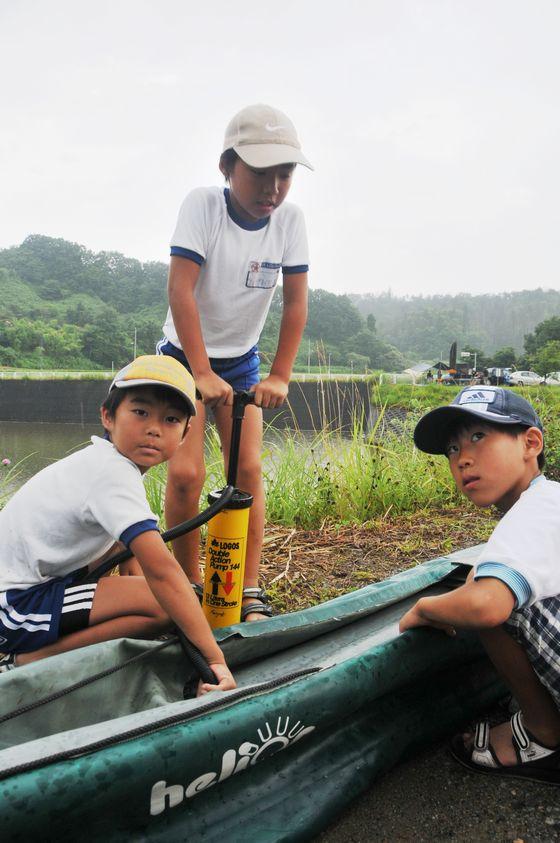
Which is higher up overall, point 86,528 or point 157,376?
point 157,376

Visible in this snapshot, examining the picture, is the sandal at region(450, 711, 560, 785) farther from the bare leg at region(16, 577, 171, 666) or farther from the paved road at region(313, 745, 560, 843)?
the bare leg at region(16, 577, 171, 666)

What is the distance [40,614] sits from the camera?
165cm

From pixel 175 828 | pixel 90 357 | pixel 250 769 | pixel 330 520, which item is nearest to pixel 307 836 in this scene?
pixel 250 769

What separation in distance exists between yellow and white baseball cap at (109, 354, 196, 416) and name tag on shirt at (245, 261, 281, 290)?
0.70 m

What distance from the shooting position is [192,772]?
3.59 ft

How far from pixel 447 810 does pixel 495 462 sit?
85cm

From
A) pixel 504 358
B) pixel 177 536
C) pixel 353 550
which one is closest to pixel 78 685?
pixel 177 536

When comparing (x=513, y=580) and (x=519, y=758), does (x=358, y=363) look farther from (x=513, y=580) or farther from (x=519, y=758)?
(x=513, y=580)

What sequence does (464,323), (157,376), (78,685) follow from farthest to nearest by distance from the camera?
(464,323) → (157,376) → (78,685)

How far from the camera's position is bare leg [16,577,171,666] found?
1.71 m

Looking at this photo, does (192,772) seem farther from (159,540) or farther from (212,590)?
(212,590)

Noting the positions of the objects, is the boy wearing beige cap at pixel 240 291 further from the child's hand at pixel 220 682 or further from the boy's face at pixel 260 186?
the child's hand at pixel 220 682

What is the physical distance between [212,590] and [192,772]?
0.96 metres

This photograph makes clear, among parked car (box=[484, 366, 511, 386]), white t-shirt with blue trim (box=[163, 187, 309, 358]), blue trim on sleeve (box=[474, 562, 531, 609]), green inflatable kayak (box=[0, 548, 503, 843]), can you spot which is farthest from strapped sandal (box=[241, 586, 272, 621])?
parked car (box=[484, 366, 511, 386])
